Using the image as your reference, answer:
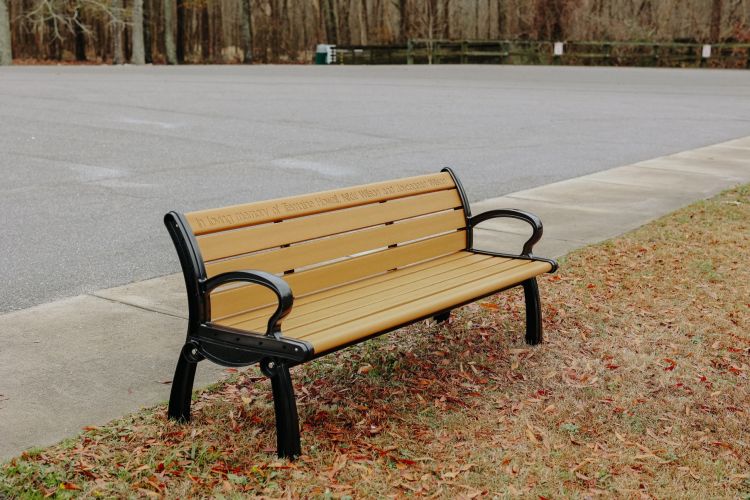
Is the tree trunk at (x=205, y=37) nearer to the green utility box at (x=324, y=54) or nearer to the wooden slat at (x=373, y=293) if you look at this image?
the green utility box at (x=324, y=54)

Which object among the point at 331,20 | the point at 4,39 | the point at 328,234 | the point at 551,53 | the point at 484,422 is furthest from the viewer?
the point at 331,20

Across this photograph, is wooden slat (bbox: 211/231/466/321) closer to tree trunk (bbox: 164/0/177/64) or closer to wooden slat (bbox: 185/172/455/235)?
wooden slat (bbox: 185/172/455/235)

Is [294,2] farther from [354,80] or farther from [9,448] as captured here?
[9,448]

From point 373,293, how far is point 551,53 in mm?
41981

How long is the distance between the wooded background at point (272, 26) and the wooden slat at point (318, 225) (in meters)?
41.1

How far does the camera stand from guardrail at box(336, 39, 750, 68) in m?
41.5

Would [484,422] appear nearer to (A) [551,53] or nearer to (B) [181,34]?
(A) [551,53]

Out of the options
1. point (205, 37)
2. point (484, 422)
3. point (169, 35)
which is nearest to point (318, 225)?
point (484, 422)

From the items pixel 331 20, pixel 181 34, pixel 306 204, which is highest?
pixel 331 20

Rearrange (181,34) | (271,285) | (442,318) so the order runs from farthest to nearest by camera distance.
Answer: (181,34)
(442,318)
(271,285)

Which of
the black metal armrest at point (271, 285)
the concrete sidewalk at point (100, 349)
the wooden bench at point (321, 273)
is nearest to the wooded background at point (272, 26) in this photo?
the concrete sidewalk at point (100, 349)

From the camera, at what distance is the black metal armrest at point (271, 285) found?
3.57 metres

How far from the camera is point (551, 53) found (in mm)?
44531

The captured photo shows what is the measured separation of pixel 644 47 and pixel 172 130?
106 ft
